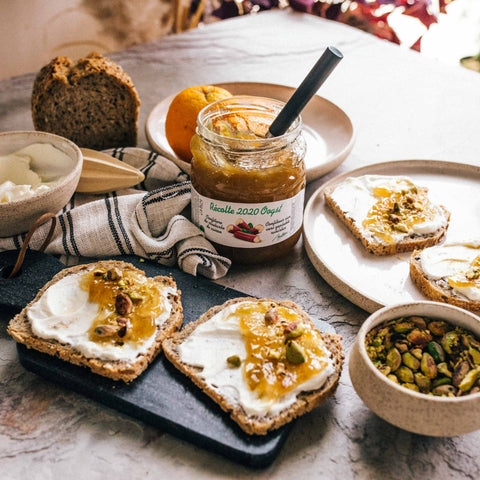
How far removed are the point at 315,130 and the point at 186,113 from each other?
0.71m

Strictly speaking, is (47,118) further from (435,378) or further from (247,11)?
(247,11)

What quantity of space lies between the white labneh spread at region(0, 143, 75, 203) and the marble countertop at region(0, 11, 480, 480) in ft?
1.68

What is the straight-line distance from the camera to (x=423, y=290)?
1.71m

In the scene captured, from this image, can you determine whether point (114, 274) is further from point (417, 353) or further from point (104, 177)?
point (417, 353)

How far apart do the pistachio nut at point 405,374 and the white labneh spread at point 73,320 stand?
2.10ft

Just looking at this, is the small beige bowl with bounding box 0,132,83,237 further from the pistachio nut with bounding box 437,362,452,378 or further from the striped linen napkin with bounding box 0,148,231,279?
the pistachio nut with bounding box 437,362,452,378

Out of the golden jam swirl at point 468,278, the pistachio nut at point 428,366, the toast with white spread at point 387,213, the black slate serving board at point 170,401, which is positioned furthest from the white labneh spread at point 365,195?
the pistachio nut at point 428,366

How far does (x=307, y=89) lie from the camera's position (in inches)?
64.4

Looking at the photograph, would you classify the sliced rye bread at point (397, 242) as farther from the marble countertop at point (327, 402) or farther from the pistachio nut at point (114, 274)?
the pistachio nut at point (114, 274)

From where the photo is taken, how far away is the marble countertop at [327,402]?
1282 mm

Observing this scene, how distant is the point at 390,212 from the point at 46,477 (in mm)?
1382

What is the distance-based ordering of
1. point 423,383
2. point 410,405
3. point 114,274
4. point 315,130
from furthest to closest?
1. point 315,130
2. point 114,274
3. point 423,383
4. point 410,405

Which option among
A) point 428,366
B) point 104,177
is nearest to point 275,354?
point 428,366

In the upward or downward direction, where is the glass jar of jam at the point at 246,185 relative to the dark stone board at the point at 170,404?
upward
